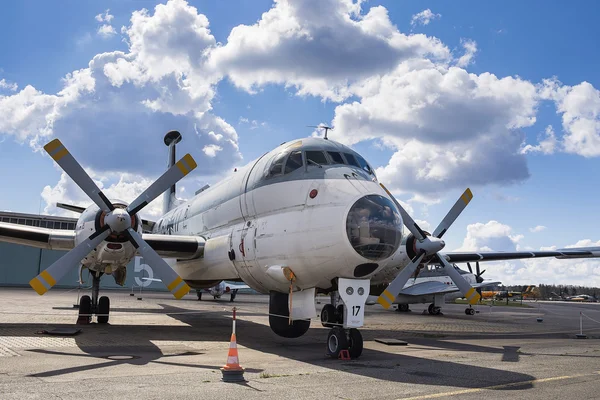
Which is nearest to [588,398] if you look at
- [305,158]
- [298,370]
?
[298,370]

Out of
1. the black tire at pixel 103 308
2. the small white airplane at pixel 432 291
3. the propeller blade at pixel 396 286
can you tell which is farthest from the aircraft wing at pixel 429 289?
the black tire at pixel 103 308

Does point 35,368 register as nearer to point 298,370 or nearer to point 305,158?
point 298,370

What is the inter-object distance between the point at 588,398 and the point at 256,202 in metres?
8.55

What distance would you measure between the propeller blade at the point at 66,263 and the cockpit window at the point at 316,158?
17.9ft

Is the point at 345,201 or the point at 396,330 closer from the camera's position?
the point at 345,201

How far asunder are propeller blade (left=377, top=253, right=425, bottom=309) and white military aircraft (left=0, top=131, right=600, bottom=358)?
0.03 m

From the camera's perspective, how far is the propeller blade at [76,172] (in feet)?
44.1

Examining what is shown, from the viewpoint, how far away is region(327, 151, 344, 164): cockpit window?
12.3m

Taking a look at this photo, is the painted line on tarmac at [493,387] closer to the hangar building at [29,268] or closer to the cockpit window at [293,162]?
the cockpit window at [293,162]

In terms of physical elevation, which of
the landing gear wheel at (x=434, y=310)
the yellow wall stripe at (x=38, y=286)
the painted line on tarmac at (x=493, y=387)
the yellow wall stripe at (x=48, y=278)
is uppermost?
the yellow wall stripe at (x=48, y=278)

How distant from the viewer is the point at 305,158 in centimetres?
1248

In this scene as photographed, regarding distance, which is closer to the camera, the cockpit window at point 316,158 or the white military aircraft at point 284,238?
the white military aircraft at point 284,238

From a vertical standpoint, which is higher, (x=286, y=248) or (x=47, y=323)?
(x=286, y=248)

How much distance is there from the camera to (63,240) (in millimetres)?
15984
